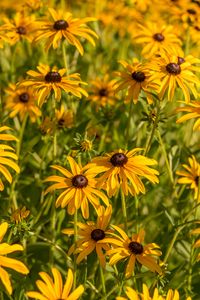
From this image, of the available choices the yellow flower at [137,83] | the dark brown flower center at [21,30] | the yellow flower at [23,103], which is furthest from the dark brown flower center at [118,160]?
the dark brown flower center at [21,30]

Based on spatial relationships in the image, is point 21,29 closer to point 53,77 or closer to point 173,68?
point 53,77

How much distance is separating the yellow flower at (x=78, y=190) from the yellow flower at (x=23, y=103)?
1234 mm

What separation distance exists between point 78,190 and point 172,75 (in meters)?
0.89

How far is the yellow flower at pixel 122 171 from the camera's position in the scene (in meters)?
2.30

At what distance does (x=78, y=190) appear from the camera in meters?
2.30

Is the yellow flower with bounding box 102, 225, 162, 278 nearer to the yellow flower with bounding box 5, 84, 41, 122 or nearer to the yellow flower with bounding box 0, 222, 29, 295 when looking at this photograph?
the yellow flower with bounding box 0, 222, 29, 295

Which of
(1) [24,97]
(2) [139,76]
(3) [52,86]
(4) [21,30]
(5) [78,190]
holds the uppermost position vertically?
(4) [21,30]

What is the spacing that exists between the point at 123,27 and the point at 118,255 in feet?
13.9

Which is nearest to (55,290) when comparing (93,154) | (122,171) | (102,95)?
(122,171)

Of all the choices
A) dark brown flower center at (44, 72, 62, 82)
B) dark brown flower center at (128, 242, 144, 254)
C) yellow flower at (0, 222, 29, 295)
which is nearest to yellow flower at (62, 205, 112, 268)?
dark brown flower center at (128, 242, 144, 254)

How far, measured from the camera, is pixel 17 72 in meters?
4.70

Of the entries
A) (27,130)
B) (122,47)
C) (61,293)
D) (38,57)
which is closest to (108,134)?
(27,130)

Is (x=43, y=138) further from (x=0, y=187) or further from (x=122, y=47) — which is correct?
(x=122, y=47)

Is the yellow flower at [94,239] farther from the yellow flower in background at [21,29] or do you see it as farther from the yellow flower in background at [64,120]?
the yellow flower in background at [21,29]
